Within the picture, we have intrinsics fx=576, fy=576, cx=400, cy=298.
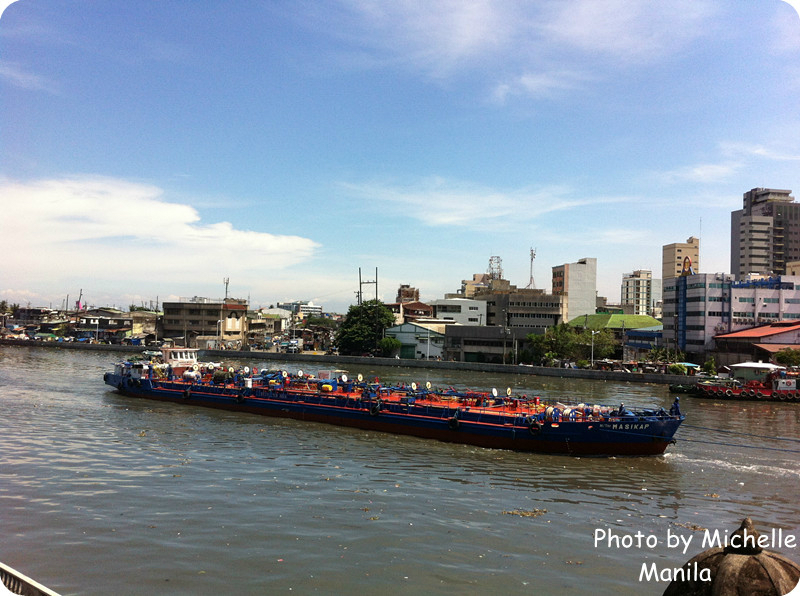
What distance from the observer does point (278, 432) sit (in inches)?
1159

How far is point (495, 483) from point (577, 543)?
19.3ft

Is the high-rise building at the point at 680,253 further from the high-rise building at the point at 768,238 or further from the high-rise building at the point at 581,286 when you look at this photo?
the high-rise building at the point at 581,286

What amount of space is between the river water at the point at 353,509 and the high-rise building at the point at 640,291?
119507mm

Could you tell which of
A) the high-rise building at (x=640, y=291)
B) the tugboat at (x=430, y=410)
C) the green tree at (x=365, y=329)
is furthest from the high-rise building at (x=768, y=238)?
the tugboat at (x=430, y=410)

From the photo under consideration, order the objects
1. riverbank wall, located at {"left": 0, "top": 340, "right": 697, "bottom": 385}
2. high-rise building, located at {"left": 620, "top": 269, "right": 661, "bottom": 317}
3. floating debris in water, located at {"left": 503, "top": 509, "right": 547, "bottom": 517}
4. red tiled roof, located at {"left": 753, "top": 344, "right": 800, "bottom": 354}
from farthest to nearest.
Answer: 1. high-rise building, located at {"left": 620, "top": 269, "right": 661, "bottom": 317}
2. riverbank wall, located at {"left": 0, "top": 340, "right": 697, "bottom": 385}
3. red tiled roof, located at {"left": 753, "top": 344, "right": 800, "bottom": 354}
4. floating debris in water, located at {"left": 503, "top": 509, "right": 547, "bottom": 517}

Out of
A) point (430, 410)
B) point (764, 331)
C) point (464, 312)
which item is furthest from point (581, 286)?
point (430, 410)

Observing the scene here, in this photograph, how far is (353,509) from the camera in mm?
16219

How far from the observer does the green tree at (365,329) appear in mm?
85312

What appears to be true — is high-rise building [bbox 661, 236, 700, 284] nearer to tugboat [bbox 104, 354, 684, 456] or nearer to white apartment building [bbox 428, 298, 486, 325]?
white apartment building [bbox 428, 298, 486, 325]

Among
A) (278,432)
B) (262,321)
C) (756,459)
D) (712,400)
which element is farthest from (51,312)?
(756,459)

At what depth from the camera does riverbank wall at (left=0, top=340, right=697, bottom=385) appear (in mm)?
59188

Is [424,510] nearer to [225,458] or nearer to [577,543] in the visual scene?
[577,543]

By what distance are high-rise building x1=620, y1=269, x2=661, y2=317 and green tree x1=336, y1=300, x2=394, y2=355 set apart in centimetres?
7691

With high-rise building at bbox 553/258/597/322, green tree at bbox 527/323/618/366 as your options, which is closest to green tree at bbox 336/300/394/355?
green tree at bbox 527/323/618/366
